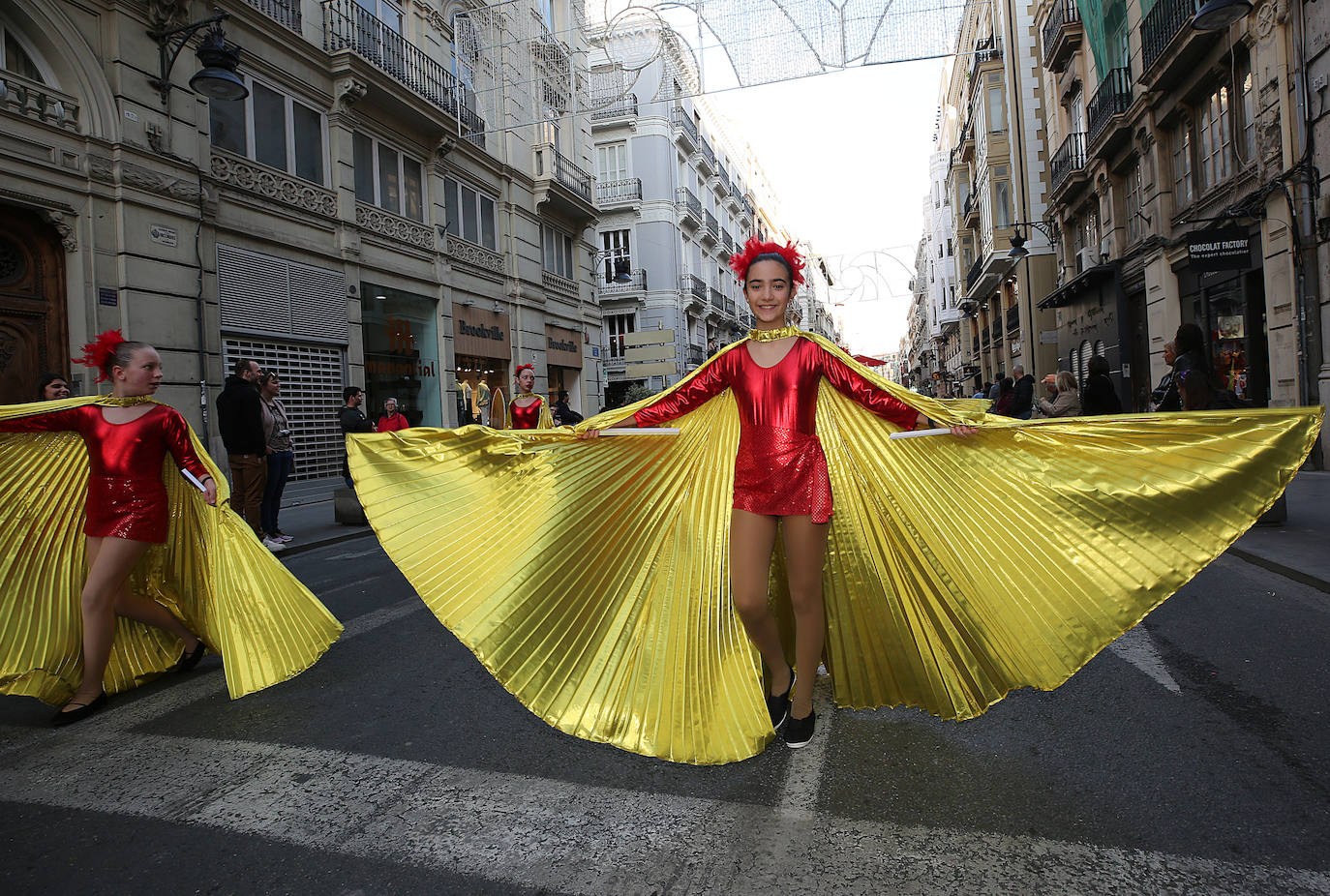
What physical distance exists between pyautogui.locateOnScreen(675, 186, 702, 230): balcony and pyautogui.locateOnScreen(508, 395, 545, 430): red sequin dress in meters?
30.4

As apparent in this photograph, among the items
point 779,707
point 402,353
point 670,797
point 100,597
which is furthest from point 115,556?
point 402,353

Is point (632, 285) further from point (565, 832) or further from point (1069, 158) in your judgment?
point (565, 832)

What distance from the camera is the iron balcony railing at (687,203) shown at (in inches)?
1487

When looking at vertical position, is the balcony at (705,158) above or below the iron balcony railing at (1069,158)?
above

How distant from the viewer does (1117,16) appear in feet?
58.4

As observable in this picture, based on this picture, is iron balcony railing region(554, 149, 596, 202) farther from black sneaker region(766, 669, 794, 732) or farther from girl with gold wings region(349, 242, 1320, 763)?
black sneaker region(766, 669, 794, 732)

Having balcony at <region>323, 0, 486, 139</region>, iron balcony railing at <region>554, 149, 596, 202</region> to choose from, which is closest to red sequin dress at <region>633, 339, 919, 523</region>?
balcony at <region>323, 0, 486, 139</region>

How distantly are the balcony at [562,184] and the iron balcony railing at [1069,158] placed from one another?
14.6 m

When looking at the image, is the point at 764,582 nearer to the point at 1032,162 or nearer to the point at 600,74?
the point at 600,74

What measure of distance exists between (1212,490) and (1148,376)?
62.3 ft

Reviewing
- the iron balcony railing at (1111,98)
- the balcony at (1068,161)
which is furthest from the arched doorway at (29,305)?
the balcony at (1068,161)

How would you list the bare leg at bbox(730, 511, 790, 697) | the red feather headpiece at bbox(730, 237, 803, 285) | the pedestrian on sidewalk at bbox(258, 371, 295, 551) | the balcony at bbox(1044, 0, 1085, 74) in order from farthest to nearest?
the balcony at bbox(1044, 0, 1085, 74) → the pedestrian on sidewalk at bbox(258, 371, 295, 551) → the red feather headpiece at bbox(730, 237, 803, 285) → the bare leg at bbox(730, 511, 790, 697)

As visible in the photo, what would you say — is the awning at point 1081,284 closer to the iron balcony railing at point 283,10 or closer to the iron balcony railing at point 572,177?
the iron balcony railing at point 572,177

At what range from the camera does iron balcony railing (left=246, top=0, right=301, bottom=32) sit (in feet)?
44.1
